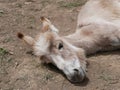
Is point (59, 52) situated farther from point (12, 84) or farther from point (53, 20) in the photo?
point (53, 20)

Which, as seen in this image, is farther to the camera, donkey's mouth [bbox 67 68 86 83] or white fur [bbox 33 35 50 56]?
white fur [bbox 33 35 50 56]

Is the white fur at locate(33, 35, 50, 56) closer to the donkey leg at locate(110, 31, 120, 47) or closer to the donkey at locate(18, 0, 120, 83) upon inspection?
the donkey at locate(18, 0, 120, 83)

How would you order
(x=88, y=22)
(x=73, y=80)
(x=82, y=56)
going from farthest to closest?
(x=88, y=22) < (x=82, y=56) < (x=73, y=80)

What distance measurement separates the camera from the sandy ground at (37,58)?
16.6 ft

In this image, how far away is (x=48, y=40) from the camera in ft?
16.8

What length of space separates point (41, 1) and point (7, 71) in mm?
2642

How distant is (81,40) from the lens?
558 cm

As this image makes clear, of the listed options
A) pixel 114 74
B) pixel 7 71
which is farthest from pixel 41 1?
pixel 114 74

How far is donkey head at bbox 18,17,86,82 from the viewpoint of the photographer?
15.8 feet

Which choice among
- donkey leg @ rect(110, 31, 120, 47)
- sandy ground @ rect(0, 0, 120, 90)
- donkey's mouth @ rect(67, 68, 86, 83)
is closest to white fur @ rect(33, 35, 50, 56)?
sandy ground @ rect(0, 0, 120, 90)

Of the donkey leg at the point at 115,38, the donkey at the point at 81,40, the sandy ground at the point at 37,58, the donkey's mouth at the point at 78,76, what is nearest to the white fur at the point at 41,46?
the donkey at the point at 81,40

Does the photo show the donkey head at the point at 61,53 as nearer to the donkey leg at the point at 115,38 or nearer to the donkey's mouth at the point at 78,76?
the donkey's mouth at the point at 78,76

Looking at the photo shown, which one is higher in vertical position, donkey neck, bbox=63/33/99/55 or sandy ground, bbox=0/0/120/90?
donkey neck, bbox=63/33/99/55

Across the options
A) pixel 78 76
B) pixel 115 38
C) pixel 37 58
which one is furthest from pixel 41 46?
pixel 115 38
